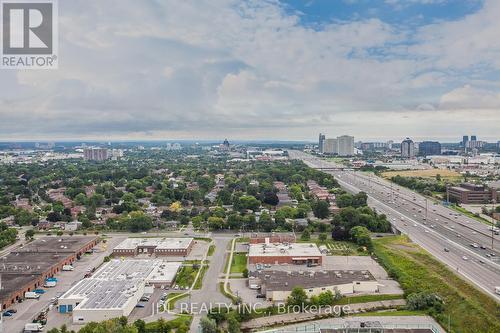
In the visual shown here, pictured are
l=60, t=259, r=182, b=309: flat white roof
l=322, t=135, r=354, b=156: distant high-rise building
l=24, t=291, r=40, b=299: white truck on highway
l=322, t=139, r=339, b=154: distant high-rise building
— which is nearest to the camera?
l=60, t=259, r=182, b=309: flat white roof

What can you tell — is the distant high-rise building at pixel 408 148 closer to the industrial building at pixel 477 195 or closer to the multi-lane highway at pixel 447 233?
the multi-lane highway at pixel 447 233

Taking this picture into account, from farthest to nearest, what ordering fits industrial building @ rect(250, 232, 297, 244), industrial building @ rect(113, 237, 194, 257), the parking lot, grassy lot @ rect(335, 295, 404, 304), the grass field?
the grass field < industrial building @ rect(250, 232, 297, 244) < industrial building @ rect(113, 237, 194, 257) < grassy lot @ rect(335, 295, 404, 304) < the parking lot

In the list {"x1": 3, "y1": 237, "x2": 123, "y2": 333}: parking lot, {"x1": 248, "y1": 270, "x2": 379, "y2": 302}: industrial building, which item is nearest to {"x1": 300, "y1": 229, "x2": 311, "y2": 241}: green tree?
{"x1": 248, "y1": 270, "x2": 379, "y2": 302}: industrial building

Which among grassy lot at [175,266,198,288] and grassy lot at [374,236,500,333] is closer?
grassy lot at [374,236,500,333]

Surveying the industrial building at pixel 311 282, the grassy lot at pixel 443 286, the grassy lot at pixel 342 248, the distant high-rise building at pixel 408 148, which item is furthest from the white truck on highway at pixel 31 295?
the distant high-rise building at pixel 408 148

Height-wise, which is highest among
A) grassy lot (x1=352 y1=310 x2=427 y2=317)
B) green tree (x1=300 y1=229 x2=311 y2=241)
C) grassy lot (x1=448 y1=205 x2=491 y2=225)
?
grassy lot (x1=448 y1=205 x2=491 y2=225)

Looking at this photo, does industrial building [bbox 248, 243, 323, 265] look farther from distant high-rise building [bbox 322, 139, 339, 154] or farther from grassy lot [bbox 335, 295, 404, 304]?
distant high-rise building [bbox 322, 139, 339, 154]
